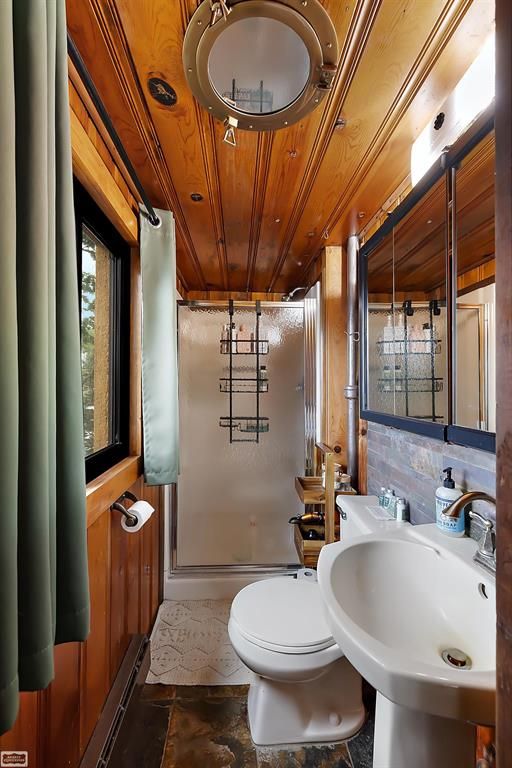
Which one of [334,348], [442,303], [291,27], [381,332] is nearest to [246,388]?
[334,348]

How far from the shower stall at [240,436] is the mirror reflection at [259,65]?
134 cm

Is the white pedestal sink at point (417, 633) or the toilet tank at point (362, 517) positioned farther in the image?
the toilet tank at point (362, 517)

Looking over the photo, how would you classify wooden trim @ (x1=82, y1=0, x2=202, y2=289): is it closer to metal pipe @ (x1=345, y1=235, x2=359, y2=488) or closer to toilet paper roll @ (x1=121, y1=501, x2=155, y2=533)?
metal pipe @ (x1=345, y1=235, x2=359, y2=488)

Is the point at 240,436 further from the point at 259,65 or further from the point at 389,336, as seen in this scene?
the point at 259,65

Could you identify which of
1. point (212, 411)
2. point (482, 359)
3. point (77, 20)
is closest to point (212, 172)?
point (77, 20)

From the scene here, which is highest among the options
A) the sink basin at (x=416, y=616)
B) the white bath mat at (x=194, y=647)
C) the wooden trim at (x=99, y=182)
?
the wooden trim at (x=99, y=182)

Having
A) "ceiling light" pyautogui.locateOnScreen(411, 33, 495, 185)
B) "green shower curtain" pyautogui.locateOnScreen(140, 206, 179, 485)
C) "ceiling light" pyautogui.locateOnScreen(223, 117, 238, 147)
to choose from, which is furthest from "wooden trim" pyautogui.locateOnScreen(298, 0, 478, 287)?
"green shower curtain" pyautogui.locateOnScreen(140, 206, 179, 485)

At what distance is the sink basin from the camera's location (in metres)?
0.59

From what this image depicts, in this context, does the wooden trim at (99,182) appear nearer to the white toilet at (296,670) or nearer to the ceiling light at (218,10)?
the ceiling light at (218,10)

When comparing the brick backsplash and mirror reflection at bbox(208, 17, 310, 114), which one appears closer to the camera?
mirror reflection at bbox(208, 17, 310, 114)

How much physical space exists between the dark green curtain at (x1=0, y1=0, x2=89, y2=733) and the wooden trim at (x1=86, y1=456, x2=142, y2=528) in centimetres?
46

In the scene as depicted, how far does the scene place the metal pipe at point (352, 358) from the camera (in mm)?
1867

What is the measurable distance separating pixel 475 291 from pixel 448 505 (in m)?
0.66

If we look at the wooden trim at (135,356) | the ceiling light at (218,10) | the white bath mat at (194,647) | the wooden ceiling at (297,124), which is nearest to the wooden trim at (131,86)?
the wooden ceiling at (297,124)
